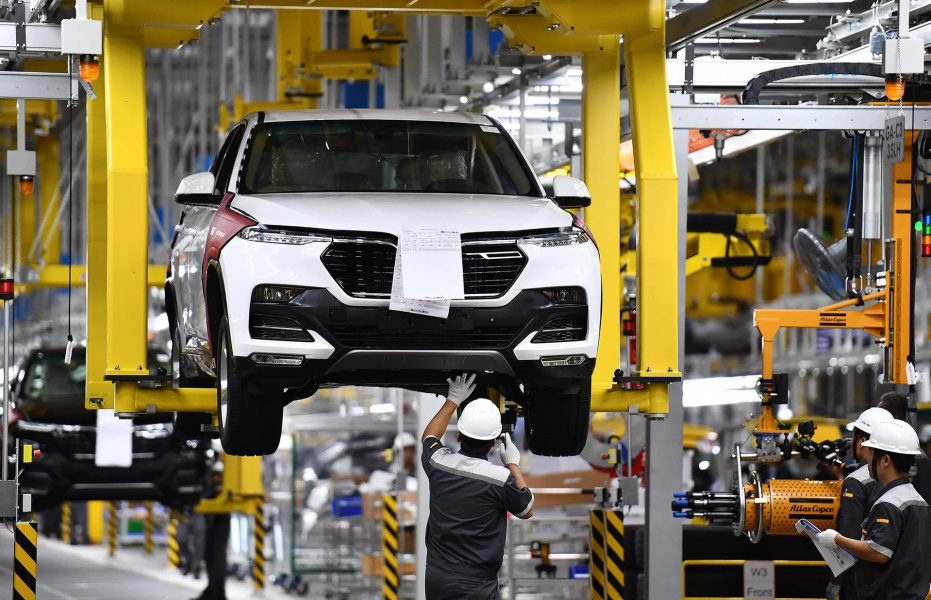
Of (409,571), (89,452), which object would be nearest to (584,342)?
(89,452)

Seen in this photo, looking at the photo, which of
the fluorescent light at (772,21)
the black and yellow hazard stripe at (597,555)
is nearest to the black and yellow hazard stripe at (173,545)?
the black and yellow hazard stripe at (597,555)

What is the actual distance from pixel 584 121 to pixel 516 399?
1.93 m

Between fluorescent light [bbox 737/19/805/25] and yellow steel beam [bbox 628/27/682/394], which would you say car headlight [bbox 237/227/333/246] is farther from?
fluorescent light [bbox 737/19/805/25]

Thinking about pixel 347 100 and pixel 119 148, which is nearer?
pixel 119 148

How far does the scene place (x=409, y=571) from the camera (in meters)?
16.0

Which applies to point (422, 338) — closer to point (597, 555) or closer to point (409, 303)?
point (409, 303)

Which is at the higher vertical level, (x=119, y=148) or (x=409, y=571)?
(x=119, y=148)

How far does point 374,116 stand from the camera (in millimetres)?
7383

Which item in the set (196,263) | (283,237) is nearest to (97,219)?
(196,263)

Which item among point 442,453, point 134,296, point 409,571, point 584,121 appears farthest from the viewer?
point 409,571

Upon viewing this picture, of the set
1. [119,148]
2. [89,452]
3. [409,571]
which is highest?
[119,148]

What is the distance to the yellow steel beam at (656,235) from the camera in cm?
757

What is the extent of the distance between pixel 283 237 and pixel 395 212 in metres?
0.54

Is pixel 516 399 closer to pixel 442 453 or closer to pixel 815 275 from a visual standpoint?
pixel 442 453
